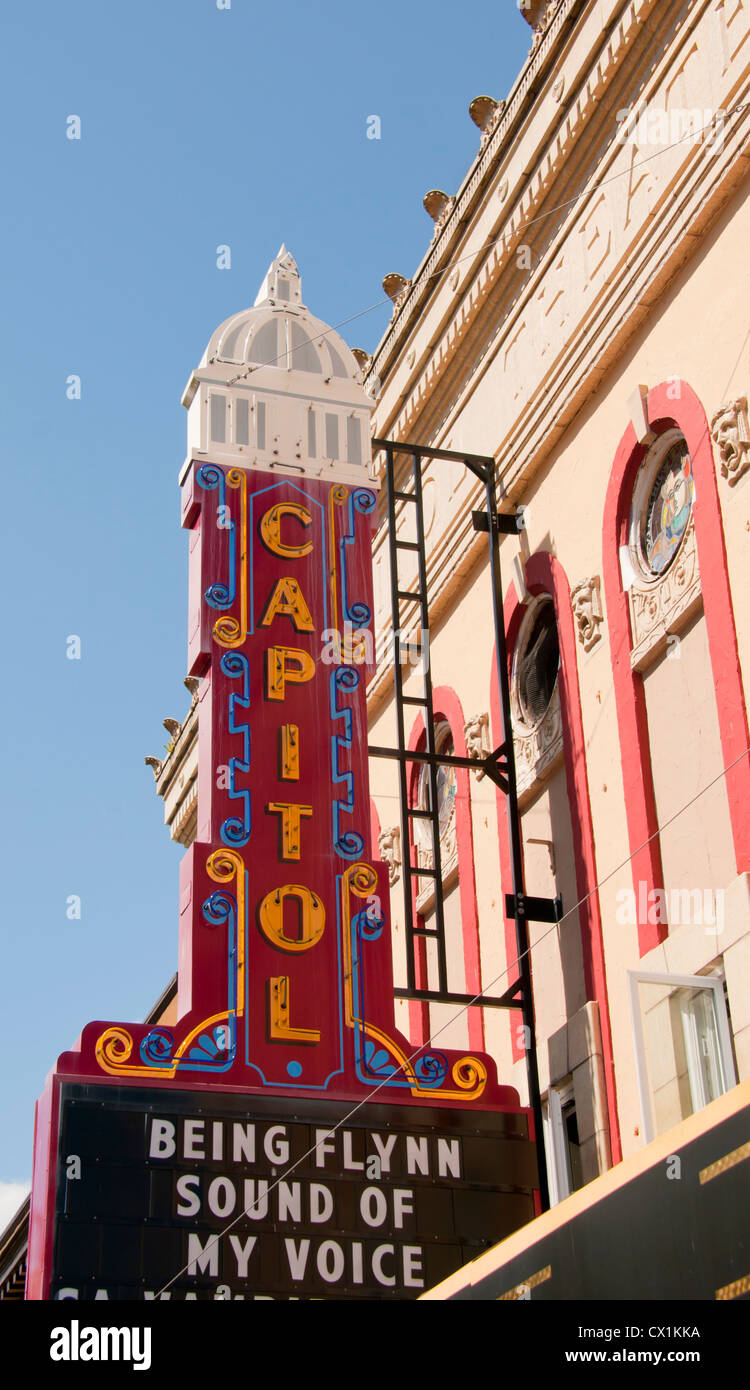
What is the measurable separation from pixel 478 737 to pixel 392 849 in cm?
223

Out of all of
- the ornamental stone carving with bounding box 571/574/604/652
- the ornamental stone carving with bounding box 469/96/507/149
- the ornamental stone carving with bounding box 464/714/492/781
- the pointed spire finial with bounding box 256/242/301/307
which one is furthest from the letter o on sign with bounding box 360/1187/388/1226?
the ornamental stone carving with bounding box 469/96/507/149

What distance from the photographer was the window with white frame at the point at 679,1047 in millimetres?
12102

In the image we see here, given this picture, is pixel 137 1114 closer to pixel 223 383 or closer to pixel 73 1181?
pixel 73 1181

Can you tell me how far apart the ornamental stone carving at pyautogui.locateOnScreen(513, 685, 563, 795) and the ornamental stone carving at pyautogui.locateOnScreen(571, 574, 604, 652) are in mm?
734

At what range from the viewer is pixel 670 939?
42.7 feet

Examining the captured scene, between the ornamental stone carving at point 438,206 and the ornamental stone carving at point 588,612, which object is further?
the ornamental stone carving at point 438,206

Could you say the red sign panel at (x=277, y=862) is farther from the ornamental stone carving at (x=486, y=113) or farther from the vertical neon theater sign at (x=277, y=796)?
the ornamental stone carving at (x=486, y=113)

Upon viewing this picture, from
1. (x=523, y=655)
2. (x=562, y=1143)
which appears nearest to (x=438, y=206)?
(x=523, y=655)

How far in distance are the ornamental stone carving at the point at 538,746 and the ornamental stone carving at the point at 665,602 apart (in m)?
1.47

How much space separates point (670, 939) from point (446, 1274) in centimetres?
271

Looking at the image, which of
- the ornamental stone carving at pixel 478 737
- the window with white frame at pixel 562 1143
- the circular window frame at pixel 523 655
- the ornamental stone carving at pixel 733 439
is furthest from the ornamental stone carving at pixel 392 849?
the ornamental stone carving at pixel 733 439

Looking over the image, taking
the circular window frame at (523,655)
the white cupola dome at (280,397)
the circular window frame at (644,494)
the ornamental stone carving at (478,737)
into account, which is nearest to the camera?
the circular window frame at (644,494)

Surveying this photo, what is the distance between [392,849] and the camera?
61.5 ft

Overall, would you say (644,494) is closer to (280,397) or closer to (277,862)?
(280,397)
